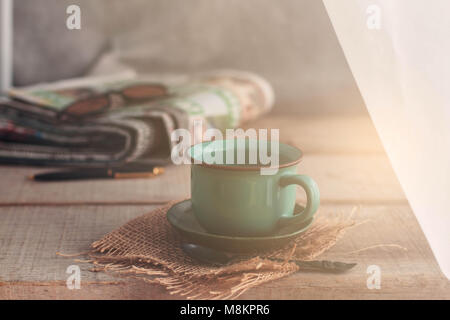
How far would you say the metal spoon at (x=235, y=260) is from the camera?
553 mm

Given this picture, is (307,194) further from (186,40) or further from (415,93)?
(186,40)

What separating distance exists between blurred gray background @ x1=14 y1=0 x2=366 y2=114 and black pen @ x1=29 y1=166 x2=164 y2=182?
0.66 m

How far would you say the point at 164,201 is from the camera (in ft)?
2.51

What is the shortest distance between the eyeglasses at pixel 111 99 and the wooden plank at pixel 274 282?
36cm

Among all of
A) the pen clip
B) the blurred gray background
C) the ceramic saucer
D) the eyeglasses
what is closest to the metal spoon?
the ceramic saucer

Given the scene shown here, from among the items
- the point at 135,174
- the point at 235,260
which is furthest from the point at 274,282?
the point at 135,174

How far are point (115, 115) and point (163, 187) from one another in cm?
25

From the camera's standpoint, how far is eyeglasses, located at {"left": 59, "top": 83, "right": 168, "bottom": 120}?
105 cm
